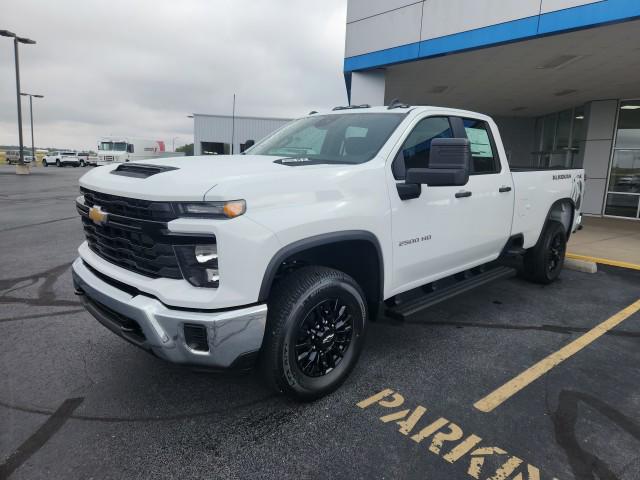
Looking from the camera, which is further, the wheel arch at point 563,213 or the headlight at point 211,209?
the wheel arch at point 563,213

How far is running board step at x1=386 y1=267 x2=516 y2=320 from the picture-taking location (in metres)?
3.39

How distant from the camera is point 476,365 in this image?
3.58m

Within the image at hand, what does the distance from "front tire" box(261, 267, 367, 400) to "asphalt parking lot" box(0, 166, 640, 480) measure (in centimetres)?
20

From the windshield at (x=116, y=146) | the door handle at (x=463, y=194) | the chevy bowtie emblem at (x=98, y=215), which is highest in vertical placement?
the windshield at (x=116, y=146)

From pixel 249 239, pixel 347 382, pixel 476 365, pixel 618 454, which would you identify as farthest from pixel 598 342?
pixel 249 239

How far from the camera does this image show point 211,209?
2.37 m

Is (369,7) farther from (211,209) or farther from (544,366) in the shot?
(211,209)

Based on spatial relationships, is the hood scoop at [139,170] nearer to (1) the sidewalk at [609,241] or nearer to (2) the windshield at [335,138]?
(2) the windshield at [335,138]

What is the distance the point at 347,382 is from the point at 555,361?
70.8 inches

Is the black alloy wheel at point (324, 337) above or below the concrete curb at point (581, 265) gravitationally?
above

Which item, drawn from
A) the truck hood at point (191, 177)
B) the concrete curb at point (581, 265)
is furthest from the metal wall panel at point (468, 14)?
the truck hood at point (191, 177)

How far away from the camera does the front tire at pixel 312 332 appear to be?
263 cm

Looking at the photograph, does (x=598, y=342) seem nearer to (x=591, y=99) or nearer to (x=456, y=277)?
(x=456, y=277)

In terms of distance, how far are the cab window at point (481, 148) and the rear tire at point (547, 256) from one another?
1611 mm
